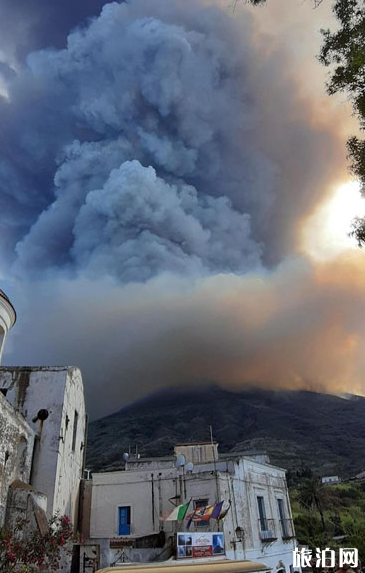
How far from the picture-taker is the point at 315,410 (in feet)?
625

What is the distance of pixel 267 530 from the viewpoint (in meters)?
24.6

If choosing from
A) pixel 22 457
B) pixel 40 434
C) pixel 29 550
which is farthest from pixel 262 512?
pixel 29 550

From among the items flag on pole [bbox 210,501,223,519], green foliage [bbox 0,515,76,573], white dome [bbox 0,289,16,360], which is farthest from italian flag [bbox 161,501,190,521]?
white dome [bbox 0,289,16,360]

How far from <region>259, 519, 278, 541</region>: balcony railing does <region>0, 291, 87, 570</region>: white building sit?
10539 mm

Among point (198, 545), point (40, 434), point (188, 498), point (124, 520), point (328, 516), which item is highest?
point (40, 434)

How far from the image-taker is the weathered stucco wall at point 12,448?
15039 millimetres

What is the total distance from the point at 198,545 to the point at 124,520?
7.77 m

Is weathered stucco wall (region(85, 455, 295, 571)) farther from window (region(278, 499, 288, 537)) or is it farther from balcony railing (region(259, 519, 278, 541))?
window (region(278, 499, 288, 537))

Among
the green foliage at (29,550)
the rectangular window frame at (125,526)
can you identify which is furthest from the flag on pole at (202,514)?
the green foliage at (29,550)

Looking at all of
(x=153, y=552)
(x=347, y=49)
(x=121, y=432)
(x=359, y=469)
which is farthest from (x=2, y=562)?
(x=121, y=432)

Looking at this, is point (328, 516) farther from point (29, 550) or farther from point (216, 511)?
point (29, 550)

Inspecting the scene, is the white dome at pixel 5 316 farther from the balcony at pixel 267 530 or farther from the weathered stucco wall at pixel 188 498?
the balcony at pixel 267 530

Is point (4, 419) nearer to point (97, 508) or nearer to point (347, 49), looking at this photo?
point (97, 508)

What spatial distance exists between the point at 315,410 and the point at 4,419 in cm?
19443
